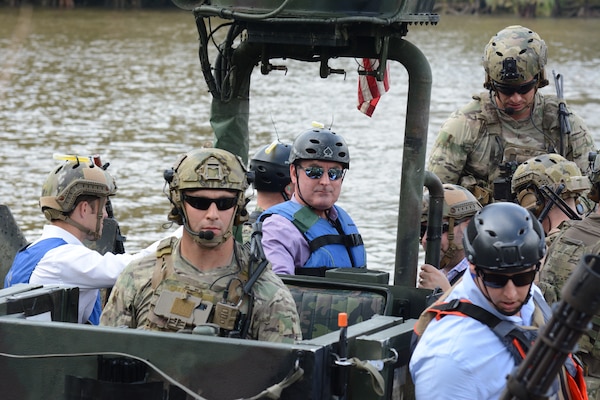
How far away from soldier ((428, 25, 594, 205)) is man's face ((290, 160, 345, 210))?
1563 mm

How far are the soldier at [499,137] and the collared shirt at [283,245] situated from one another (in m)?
1.82

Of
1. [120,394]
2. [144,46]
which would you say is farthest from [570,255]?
[144,46]

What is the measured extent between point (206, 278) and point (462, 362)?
1422mm

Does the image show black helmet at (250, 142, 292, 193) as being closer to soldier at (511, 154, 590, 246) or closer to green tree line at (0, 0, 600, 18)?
soldier at (511, 154, 590, 246)

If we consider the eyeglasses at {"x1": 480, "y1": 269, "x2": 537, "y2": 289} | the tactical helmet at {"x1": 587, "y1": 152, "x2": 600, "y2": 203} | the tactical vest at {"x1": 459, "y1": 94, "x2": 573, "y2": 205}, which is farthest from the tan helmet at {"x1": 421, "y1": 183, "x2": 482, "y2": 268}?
the eyeglasses at {"x1": 480, "y1": 269, "x2": 537, "y2": 289}

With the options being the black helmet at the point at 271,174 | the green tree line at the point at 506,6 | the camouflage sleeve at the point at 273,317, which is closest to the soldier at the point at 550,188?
the black helmet at the point at 271,174

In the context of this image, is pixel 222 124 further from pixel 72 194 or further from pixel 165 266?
pixel 165 266

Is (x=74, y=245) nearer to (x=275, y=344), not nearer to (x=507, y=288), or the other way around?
(x=275, y=344)

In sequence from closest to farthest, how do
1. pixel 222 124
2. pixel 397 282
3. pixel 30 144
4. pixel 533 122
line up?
pixel 397 282 < pixel 222 124 < pixel 533 122 < pixel 30 144

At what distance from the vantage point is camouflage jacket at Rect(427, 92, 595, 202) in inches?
343

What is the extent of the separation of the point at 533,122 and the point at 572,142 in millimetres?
293

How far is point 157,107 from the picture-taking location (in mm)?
27078

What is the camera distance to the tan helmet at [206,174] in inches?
→ 220

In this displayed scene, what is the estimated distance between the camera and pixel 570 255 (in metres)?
6.26
